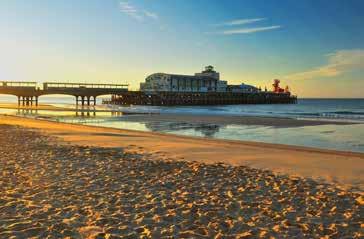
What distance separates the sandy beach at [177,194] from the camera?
5.73m

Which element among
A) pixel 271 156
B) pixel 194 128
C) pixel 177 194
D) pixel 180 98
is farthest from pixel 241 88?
pixel 177 194

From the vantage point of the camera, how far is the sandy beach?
573cm

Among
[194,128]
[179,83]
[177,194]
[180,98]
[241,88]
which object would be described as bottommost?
[177,194]

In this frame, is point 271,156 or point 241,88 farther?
point 241,88

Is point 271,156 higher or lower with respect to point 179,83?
lower

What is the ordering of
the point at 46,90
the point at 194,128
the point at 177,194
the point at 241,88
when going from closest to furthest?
the point at 177,194 < the point at 194,128 < the point at 46,90 < the point at 241,88

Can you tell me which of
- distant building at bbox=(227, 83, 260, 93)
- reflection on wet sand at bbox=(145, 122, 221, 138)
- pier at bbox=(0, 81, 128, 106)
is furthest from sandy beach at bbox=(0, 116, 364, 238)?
distant building at bbox=(227, 83, 260, 93)

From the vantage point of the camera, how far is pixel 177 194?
25.4 ft

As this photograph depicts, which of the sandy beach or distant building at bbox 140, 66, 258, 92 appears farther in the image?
distant building at bbox 140, 66, 258, 92

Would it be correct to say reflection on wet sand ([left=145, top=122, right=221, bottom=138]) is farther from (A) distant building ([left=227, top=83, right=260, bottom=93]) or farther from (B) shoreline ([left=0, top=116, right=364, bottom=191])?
(A) distant building ([left=227, top=83, right=260, bottom=93])

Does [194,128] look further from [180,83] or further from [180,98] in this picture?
[180,83]

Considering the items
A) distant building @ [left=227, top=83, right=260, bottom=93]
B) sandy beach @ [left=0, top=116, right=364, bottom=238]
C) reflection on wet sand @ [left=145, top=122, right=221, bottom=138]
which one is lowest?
sandy beach @ [left=0, top=116, right=364, bottom=238]

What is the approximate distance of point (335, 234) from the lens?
5.53m

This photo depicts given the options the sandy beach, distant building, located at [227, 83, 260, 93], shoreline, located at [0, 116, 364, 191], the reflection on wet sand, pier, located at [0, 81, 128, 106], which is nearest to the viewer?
the sandy beach
